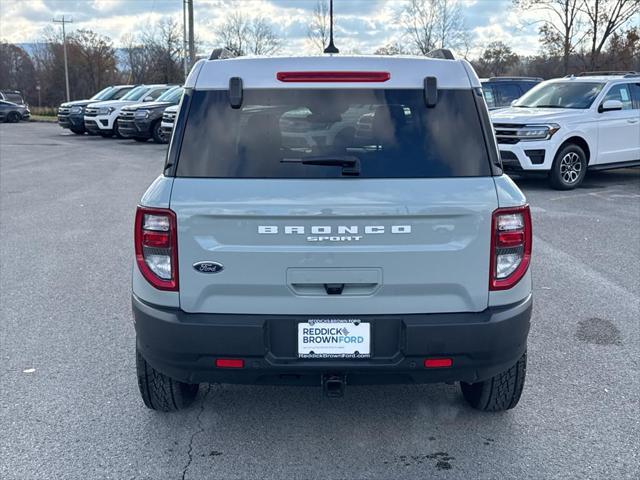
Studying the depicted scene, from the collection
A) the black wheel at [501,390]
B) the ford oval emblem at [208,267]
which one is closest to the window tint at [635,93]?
the black wheel at [501,390]

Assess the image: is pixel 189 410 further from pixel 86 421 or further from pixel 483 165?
pixel 483 165

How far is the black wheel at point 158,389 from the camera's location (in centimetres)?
374

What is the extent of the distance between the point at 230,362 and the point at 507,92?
15.1 m

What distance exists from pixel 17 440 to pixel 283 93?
2258mm

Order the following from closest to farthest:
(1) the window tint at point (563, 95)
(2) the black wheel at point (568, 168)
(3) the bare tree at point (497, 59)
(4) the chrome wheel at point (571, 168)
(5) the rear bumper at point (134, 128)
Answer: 1. (2) the black wheel at point (568, 168)
2. (4) the chrome wheel at point (571, 168)
3. (1) the window tint at point (563, 95)
4. (5) the rear bumper at point (134, 128)
5. (3) the bare tree at point (497, 59)

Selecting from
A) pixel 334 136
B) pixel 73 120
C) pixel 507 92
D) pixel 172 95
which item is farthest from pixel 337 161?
pixel 73 120

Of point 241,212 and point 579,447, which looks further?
point 579,447

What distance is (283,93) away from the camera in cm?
330

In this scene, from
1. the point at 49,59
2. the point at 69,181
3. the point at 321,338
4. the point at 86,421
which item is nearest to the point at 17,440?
the point at 86,421

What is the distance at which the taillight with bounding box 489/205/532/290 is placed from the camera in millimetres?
3199

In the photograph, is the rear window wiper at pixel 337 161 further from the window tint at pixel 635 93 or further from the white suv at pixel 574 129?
the window tint at pixel 635 93

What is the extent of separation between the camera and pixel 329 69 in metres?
3.29

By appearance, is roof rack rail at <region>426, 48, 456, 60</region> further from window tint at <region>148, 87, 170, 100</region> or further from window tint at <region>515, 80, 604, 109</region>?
window tint at <region>148, 87, 170, 100</region>

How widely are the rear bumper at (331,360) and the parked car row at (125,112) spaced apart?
59.8 feet
